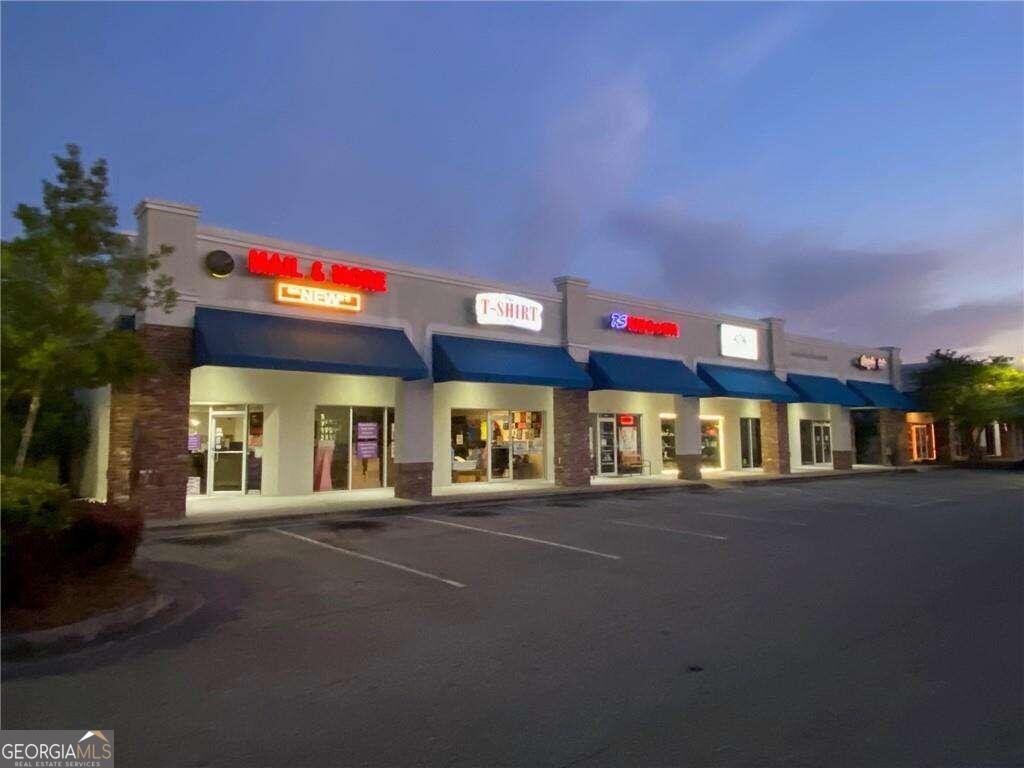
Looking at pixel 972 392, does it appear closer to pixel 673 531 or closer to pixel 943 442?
pixel 943 442

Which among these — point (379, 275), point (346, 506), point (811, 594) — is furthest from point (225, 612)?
point (379, 275)

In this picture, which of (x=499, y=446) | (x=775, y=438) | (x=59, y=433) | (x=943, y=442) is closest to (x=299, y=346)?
(x=59, y=433)

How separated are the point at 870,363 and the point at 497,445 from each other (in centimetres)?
2347

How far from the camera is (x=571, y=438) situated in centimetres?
2136

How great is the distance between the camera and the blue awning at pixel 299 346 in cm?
1414

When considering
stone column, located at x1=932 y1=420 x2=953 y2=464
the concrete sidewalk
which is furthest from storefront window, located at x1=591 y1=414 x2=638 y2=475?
stone column, located at x1=932 y1=420 x2=953 y2=464

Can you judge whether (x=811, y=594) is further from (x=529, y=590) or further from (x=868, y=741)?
(x=868, y=741)

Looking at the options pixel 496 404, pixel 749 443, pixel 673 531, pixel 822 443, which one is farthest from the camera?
pixel 822 443

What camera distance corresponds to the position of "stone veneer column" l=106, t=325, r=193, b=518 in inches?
538

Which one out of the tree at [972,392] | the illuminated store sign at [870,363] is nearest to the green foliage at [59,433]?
the illuminated store sign at [870,363]

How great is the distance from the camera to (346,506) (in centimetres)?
1538

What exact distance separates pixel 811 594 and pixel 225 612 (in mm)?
6521
